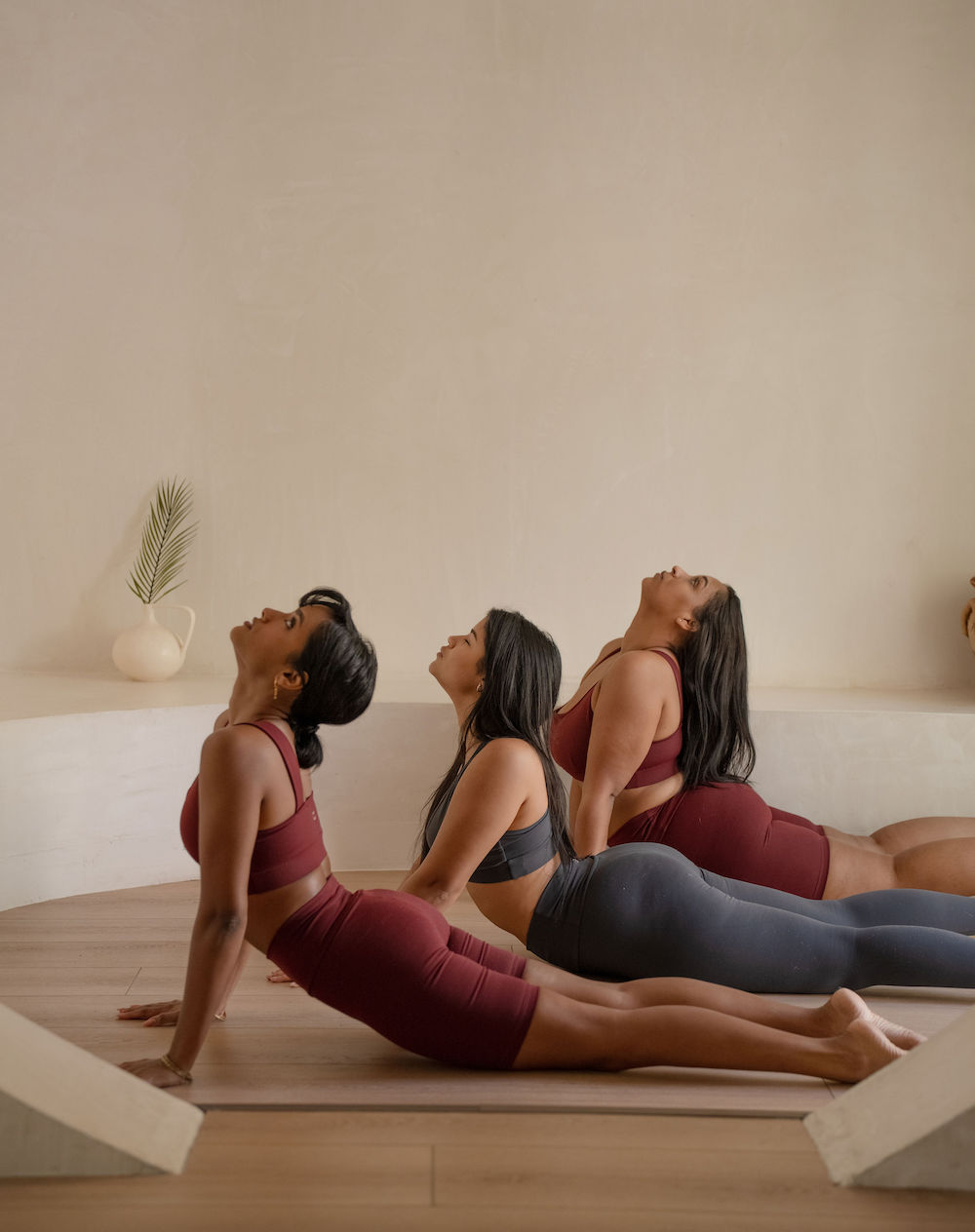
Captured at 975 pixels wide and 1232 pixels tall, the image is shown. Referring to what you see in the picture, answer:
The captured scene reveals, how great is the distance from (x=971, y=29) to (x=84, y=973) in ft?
15.0

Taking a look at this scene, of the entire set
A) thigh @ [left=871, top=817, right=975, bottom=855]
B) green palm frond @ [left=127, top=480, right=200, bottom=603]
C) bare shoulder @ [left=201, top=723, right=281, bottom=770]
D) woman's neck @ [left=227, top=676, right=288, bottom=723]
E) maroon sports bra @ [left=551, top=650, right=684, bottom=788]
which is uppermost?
green palm frond @ [left=127, top=480, right=200, bottom=603]

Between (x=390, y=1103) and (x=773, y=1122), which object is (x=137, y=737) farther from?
(x=773, y=1122)

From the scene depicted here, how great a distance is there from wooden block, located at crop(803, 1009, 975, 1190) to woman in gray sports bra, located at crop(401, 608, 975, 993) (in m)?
0.69

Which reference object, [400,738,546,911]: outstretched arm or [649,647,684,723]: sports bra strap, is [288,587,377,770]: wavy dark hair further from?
[649,647,684,723]: sports bra strap

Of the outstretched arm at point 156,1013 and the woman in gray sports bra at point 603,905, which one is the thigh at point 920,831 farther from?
the outstretched arm at point 156,1013

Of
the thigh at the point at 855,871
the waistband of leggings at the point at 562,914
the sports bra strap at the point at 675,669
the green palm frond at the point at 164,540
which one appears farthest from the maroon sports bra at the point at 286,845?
the green palm frond at the point at 164,540

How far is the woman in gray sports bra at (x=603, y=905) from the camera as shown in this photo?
98.3 inches

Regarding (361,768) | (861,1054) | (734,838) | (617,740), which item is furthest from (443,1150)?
(361,768)

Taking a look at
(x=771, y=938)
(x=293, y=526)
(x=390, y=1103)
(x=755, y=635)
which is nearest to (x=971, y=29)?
(x=755, y=635)

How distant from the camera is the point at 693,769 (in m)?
3.13

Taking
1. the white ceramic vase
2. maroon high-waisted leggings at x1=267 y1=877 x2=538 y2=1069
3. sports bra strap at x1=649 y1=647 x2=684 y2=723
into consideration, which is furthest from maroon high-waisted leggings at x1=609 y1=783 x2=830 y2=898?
the white ceramic vase

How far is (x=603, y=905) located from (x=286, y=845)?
2.69ft

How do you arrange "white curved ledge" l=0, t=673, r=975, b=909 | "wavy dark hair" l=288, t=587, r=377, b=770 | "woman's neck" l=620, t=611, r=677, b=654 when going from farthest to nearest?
"white curved ledge" l=0, t=673, r=975, b=909
"woman's neck" l=620, t=611, r=677, b=654
"wavy dark hair" l=288, t=587, r=377, b=770

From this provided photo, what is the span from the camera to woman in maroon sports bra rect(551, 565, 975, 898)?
3.00 m
